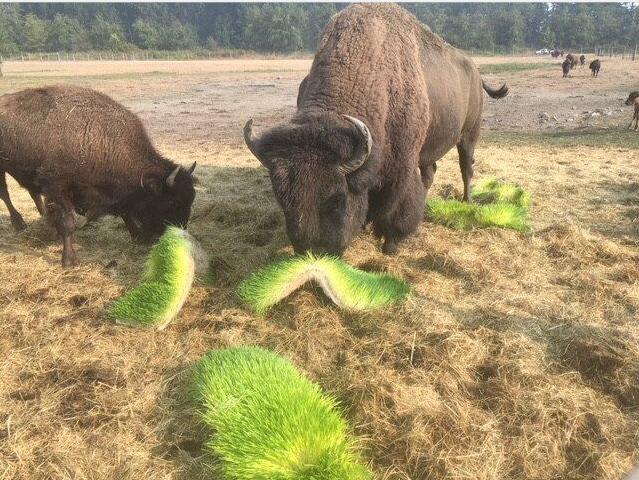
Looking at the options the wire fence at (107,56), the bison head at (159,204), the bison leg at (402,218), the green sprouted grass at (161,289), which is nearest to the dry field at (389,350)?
the green sprouted grass at (161,289)

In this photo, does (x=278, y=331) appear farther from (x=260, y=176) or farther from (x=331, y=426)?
(x=260, y=176)

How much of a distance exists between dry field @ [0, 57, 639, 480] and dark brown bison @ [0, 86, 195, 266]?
51cm

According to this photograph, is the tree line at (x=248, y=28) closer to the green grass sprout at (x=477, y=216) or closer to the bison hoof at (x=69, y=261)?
the bison hoof at (x=69, y=261)

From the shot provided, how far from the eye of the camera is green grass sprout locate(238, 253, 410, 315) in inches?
144

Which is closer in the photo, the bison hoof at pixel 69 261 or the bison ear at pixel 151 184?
the bison hoof at pixel 69 261

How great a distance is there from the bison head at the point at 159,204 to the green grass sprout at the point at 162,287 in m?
1.27

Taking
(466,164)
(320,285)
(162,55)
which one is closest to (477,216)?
(466,164)

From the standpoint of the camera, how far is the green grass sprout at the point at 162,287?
3596mm

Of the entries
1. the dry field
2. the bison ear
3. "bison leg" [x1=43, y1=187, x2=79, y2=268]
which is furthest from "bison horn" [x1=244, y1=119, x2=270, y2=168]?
"bison leg" [x1=43, y1=187, x2=79, y2=268]

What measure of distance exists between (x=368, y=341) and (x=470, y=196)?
4453 millimetres

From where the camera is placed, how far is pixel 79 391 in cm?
293

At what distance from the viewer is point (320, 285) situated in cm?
370

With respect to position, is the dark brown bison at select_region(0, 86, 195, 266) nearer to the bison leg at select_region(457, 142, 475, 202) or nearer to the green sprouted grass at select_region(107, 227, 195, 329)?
the green sprouted grass at select_region(107, 227, 195, 329)

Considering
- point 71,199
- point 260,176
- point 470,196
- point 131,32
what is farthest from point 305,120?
point 131,32
